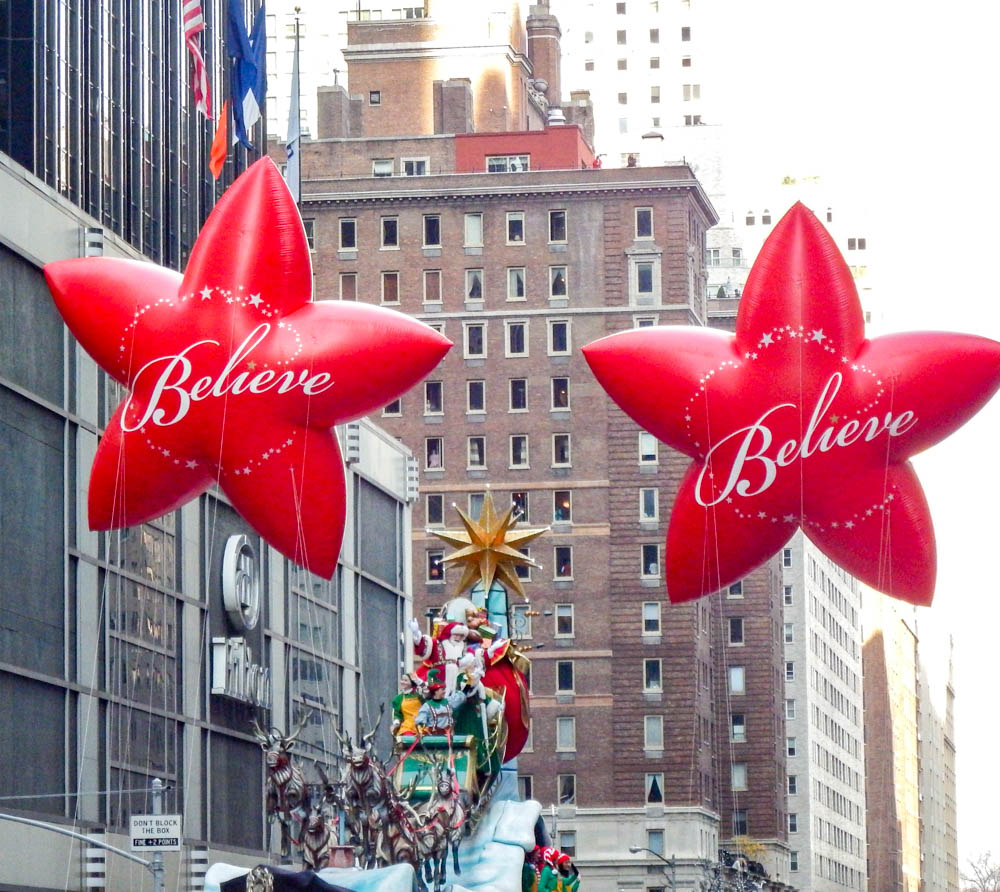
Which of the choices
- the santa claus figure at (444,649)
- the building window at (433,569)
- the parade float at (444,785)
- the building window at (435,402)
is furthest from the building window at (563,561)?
the santa claus figure at (444,649)

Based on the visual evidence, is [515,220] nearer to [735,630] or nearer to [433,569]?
[433,569]

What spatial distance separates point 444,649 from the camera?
133 feet

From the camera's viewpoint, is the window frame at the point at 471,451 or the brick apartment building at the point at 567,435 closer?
the brick apartment building at the point at 567,435

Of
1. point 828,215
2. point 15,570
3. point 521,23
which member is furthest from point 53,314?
point 828,215

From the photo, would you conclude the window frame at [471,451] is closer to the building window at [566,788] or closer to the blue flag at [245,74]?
the building window at [566,788]

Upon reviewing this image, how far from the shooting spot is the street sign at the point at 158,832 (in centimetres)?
4250

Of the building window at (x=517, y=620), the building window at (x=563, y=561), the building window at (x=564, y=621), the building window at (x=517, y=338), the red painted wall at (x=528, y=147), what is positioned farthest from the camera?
the red painted wall at (x=528, y=147)

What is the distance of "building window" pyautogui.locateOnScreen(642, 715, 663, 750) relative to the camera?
10925 centimetres

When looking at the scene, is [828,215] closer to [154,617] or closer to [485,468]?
[485,468]

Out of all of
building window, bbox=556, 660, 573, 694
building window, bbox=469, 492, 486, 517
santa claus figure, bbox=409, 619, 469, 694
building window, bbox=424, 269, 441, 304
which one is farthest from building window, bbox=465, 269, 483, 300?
santa claus figure, bbox=409, 619, 469, 694

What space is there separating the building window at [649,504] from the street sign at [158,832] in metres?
67.7

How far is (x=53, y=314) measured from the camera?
52750mm

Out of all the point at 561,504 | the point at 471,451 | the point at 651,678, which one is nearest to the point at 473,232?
the point at 471,451

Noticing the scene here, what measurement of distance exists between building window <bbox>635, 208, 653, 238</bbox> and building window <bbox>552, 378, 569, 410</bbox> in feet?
23.3
